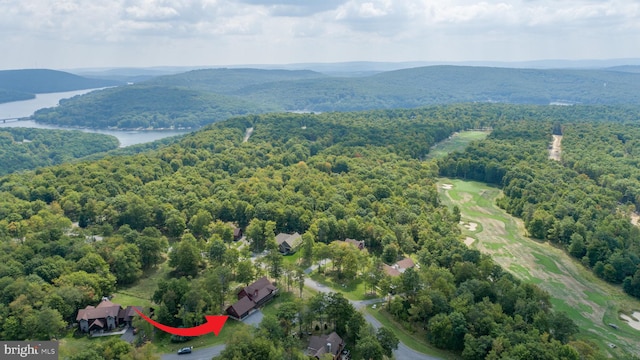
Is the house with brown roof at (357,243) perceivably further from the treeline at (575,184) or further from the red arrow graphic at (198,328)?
the treeline at (575,184)

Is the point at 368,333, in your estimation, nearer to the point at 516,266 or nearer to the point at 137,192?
the point at 516,266

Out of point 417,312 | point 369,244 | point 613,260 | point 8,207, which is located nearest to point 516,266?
point 613,260

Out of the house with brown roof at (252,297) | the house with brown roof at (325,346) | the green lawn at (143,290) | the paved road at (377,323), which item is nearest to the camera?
the house with brown roof at (325,346)

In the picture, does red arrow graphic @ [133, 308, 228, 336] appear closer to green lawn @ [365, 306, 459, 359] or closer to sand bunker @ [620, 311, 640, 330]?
green lawn @ [365, 306, 459, 359]

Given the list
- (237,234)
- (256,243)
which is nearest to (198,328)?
(256,243)

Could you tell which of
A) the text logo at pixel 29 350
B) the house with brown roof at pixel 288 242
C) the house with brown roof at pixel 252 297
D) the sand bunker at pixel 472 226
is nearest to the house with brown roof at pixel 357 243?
the house with brown roof at pixel 288 242

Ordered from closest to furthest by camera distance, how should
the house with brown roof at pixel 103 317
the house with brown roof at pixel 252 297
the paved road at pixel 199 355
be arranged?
1. the paved road at pixel 199 355
2. the house with brown roof at pixel 103 317
3. the house with brown roof at pixel 252 297

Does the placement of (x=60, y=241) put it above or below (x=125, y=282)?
above
